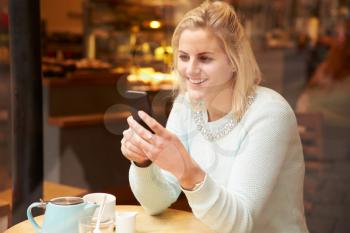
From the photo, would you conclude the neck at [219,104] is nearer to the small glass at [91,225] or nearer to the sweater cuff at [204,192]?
the sweater cuff at [204,192]

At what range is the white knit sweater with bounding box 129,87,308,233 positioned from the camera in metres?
1.43

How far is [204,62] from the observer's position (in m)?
1.63

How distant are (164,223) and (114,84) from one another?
8.96 ft

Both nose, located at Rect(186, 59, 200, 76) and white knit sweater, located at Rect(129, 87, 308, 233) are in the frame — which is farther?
nose, located at Rect(186, 59, 200, 76)

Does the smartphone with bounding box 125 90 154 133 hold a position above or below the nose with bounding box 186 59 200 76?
below

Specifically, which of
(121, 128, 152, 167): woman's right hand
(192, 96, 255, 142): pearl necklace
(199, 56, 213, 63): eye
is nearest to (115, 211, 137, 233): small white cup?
(121, 128, 152, 167): woman's right hand

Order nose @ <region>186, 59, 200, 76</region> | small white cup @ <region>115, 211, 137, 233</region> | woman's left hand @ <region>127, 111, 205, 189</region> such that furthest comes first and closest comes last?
nose @ <region>186, 59, 200, 76</region>
small white cup @ <region>115, 211, 137, 233</region>
woman's left hand @ <region>127, 111, 205, 189</region>

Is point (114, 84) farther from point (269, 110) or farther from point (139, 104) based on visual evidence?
point (269, 110)

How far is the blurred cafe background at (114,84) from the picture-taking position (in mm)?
2307

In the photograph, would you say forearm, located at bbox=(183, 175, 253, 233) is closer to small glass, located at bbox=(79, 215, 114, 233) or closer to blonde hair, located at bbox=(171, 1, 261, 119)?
small glass, located at bbox=(79, 215, 114, 233)

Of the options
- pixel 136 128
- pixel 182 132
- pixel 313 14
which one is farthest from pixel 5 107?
pixel 313 14

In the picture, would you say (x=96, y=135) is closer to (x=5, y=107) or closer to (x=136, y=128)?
(x=5, y=107)

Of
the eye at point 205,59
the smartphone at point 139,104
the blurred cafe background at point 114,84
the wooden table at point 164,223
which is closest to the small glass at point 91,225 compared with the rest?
the wooden table at point 164,223

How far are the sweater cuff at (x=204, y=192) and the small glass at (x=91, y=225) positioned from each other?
0.21m
